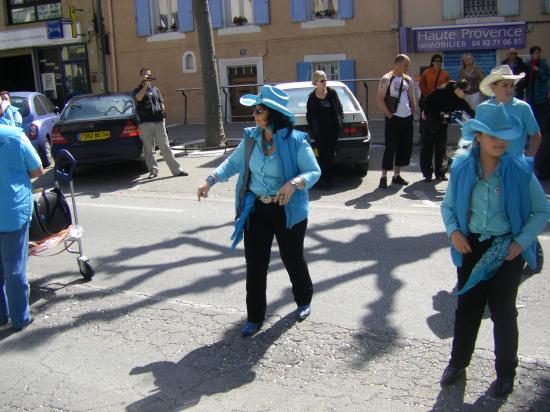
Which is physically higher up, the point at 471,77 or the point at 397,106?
the point at 471,77

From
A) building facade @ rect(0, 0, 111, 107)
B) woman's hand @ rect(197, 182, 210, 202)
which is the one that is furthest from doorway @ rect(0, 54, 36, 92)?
woman's hand @ rect(197, 182, 210, 202)

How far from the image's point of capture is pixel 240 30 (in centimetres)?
1998

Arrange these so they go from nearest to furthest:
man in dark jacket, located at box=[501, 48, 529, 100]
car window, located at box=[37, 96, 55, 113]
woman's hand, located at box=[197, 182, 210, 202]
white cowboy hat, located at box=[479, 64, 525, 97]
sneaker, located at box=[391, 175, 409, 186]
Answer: woman's hand, located at box=[197, 182, 210, 202]
white cowboy hat, located at box=[479, 64, 525, 97]
sneaker, located at box=[391, 175, 409, 186]
man in dark jacket, located at box=[501, 48, 529, 100]
car window, located at box=[37, 96, 55, 113]

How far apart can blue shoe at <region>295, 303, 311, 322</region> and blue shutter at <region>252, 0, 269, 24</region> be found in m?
16.1

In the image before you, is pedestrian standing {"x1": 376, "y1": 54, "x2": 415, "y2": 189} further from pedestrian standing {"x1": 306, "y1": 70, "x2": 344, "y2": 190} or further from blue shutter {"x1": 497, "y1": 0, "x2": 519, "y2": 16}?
blue shutter {"x1": 497, "y1": 0, "x2": 519, "y2": 16}

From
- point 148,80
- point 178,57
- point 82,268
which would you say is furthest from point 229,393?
point 178,57

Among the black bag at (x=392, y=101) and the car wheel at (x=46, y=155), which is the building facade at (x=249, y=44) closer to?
the car wheel at (x=46, y=155)

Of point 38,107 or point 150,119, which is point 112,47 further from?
point 150,119

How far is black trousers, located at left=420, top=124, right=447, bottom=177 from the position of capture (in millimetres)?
9258

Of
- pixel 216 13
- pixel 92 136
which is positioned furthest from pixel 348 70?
pixel 92 136

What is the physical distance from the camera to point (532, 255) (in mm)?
3494

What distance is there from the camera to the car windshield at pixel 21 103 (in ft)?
42.8

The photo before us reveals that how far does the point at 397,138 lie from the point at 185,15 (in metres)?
13.8

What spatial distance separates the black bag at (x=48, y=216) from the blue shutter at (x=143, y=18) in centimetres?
1711
